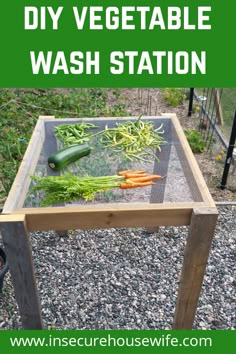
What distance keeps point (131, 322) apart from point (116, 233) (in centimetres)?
94

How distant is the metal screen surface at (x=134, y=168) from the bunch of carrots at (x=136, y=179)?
3 centimetres

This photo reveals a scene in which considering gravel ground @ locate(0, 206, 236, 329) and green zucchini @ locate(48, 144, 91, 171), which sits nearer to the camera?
green zucchini @ locate(48, 144, 91, 171)

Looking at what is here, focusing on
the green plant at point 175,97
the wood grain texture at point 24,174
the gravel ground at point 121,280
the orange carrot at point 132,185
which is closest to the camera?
the wood grain texture at point 24,174

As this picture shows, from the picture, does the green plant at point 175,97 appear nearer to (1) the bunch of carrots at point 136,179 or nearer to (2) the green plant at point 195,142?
(2) the green plant at point 195,142

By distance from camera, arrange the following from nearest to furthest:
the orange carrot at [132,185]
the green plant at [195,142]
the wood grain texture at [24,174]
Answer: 1. the wood grain texture at [24,174]
2. the orange carrot at [132,185]
3. the green plant at [195,142]

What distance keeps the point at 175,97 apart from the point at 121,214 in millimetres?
4227

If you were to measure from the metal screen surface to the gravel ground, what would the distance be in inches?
40.7

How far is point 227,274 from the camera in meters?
3.06

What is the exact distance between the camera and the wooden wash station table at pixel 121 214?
203 centimetres

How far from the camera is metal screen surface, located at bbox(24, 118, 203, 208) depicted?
84.7 inches

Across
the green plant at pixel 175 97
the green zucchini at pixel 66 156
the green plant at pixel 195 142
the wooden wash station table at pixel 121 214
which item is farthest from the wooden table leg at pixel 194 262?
the green plant at pixel 175 97

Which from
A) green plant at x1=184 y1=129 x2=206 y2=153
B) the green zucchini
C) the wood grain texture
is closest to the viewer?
the wood grain texture

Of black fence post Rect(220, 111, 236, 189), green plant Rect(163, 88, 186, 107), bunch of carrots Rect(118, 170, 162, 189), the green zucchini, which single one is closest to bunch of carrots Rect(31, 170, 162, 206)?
bunch of carrots Rect(118, 170, 162, 189)

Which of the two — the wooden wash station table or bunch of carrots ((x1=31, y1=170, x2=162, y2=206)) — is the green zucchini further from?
bunch of carrots ((x1=31, y1=170, x2=162, y2=206))
